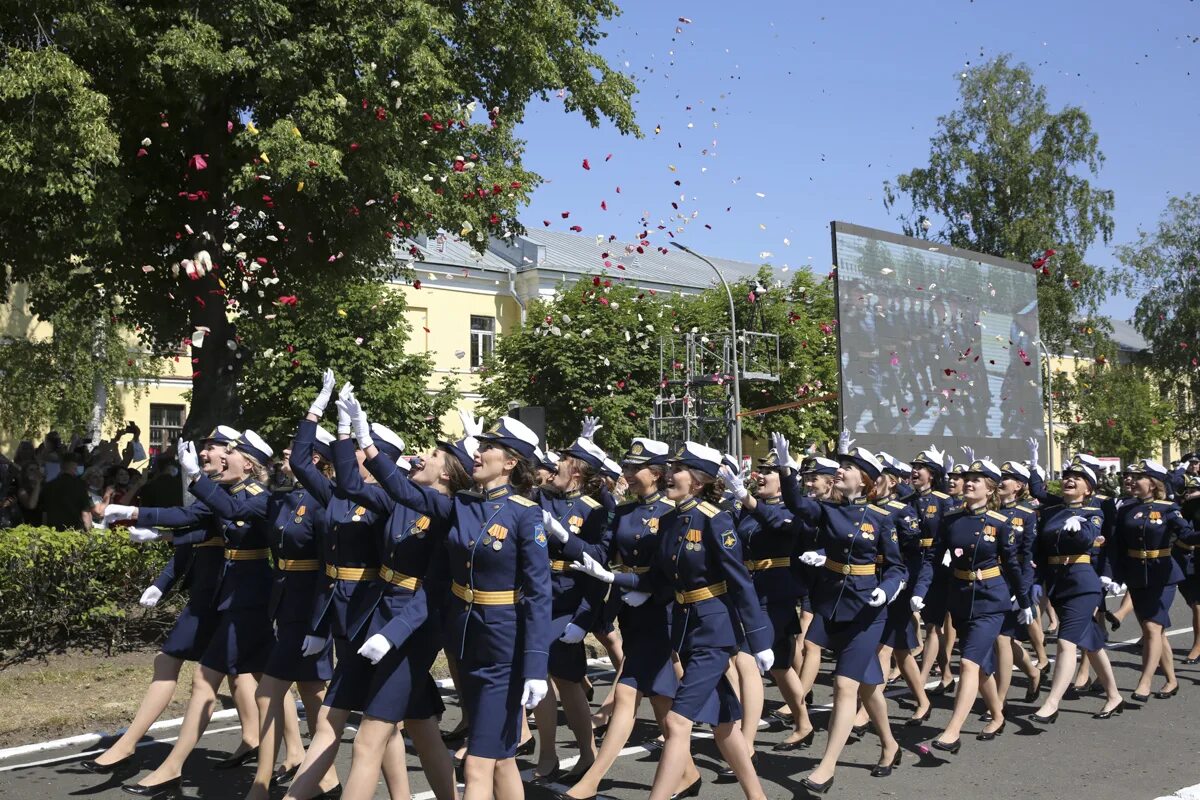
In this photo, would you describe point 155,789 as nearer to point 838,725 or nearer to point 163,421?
point 838,725

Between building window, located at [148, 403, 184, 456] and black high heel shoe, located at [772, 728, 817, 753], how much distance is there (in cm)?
3264

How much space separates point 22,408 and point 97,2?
24.5 m

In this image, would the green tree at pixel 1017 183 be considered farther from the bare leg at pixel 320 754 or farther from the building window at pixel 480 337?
the bare leg at pixel 320 754

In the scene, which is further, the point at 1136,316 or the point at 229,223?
the point at 1136,316

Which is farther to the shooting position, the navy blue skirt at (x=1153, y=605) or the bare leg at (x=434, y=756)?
the navy blue skirt at (x=1153, y=605)

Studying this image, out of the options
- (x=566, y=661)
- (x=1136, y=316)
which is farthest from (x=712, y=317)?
(x=566, y=661)

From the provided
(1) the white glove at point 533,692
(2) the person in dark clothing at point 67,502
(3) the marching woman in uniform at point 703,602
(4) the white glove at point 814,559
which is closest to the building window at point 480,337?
(2) the person in dark clothing at point 67,502

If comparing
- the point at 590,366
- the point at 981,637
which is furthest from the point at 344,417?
the point at 590,366

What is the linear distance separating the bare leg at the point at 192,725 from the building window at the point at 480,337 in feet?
116

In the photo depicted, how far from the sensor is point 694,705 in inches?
242

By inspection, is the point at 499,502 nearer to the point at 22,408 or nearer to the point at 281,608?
the point at 281,608

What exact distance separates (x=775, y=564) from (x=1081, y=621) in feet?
7.99

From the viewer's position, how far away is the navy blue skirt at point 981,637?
332 inches

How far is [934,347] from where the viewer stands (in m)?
18.5
